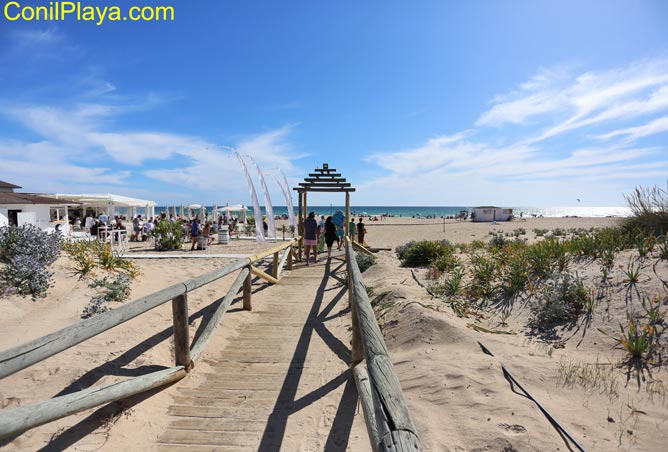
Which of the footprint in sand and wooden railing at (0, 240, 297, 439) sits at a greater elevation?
wooden railing at (0, 240, 297, 439)

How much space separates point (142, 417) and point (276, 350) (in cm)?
168

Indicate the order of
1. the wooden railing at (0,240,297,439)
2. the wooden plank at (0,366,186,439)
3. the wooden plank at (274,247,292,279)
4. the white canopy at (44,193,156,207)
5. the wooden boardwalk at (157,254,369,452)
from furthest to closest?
the white canopy at (44,193,156,207) < the wooden plank at (274,247,292,279) < the wooden boardwalk at (157,254,369,452) < the wooden railing at (0,240,297,439) < the wooden plank at (0,366,186,439)

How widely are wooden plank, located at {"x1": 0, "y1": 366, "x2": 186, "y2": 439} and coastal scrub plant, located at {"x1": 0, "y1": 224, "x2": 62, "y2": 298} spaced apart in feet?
12.0

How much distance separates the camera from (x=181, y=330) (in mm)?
3434

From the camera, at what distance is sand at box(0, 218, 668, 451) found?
247cm

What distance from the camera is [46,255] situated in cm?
631

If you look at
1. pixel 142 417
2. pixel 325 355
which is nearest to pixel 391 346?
→ pixel 325 355

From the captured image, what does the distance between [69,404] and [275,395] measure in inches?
62.2

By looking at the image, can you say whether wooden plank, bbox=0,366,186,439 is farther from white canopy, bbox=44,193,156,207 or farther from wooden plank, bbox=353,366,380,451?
white canopy, bbox=44,193,156,207

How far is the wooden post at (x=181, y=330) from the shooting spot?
11.2ft

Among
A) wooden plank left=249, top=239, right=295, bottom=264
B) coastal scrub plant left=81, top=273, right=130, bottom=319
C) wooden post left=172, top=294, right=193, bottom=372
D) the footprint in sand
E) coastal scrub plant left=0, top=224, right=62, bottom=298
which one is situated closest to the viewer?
the footprint in sand

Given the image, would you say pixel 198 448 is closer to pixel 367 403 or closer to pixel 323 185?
pixel 367 403

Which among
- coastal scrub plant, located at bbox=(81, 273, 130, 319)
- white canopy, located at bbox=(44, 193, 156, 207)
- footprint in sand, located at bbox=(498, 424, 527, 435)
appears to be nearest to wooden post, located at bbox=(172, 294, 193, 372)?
coastal scrub plant, located at bbox=(81, 273, 130, 319)

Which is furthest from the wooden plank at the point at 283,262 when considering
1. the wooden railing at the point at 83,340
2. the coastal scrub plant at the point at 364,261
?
the wooden railing at the point at 83,340
